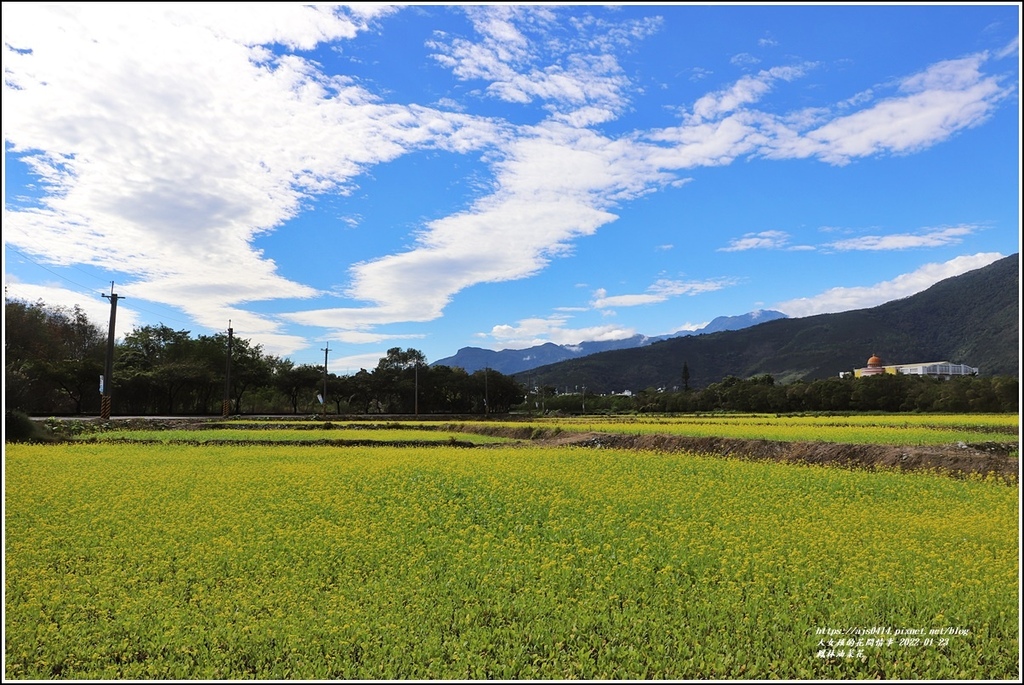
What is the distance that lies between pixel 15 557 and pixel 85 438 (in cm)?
2136

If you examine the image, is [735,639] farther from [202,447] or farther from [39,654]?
[202,447]

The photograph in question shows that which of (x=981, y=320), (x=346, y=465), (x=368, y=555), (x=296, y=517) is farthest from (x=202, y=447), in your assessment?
(x=981, y=320)

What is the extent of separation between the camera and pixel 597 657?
5.34 meters

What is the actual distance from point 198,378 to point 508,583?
170ft

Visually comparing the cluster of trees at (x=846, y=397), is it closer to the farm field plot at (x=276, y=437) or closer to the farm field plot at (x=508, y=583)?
the farm field plot at (x=276, y=437)

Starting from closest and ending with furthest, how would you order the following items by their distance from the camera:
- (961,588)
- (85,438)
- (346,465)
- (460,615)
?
(460,615)
(961,588)
(346,465)
(85,438)

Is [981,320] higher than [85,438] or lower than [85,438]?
higher

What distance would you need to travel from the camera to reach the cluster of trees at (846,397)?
4212 centimetres

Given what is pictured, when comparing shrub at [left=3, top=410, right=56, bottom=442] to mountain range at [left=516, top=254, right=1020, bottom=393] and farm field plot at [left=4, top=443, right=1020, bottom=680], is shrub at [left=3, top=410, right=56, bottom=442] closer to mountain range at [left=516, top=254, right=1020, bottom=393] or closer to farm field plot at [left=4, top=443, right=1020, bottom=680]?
farm field plot at [left=4, top=443, right=1020, bottom=680]

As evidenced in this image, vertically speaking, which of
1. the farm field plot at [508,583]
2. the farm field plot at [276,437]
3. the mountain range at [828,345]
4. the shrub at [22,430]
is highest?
the mountain range at [828,345]

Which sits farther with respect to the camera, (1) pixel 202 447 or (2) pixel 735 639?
(1) pixel 202 447

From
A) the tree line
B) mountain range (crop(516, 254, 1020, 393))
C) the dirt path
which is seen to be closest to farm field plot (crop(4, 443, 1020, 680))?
the dirt path

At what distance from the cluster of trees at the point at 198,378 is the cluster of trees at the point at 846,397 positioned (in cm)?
1647

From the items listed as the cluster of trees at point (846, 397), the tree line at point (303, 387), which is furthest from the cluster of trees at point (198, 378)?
the cluster of trees at point (846, 397)
